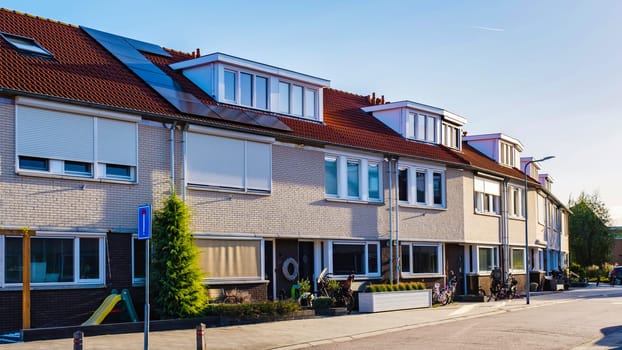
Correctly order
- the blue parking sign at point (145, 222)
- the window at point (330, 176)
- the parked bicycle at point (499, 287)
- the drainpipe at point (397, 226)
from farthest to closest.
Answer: the parked bicycle at point (499, 287)
the drainpipe at point (397, 226)
the window at point (330, 176)
the blue parking sign at point (145, 222)

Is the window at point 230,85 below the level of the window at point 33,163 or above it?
above

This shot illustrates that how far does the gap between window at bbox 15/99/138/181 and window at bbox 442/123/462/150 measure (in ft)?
62.7

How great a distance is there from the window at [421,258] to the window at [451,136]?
Answer: 18.8 feet

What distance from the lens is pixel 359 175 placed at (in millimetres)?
29203

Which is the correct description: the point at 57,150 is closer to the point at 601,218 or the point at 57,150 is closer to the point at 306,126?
the point at 306,126

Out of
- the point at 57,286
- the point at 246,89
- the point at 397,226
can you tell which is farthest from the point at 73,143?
the point at 397,226

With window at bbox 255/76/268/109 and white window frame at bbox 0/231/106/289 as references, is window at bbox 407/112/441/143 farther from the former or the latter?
white window frame at bbox 0/231/106/289

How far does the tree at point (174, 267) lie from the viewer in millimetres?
20500

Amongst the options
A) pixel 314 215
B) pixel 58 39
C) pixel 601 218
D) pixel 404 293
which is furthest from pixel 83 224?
pixel 601 218

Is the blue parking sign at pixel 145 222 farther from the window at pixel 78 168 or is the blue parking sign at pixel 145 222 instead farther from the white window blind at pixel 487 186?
the white window blind at pixel 487 186

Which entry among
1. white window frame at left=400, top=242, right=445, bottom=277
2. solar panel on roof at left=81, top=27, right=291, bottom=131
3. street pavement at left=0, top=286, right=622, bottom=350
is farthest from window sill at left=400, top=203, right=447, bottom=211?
solar panel on roof at left=81, top=27, right=291, bottom=131

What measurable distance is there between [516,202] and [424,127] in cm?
1010

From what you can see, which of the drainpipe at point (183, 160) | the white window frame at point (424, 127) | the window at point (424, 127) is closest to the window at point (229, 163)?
the drainpipe at point (183, 160)

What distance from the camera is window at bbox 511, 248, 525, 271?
41.1m
